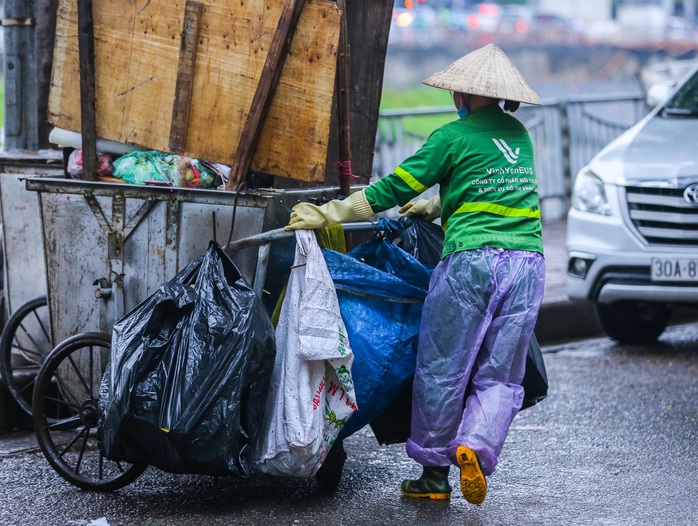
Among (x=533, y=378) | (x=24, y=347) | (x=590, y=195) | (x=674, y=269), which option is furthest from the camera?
(x=590, y=195)

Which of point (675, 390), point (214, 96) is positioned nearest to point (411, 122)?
point (675, 390)

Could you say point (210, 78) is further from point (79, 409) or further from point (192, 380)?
point (79, 409)

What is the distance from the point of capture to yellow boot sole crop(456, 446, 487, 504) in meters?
3.69

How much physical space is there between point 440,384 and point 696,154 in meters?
3.21

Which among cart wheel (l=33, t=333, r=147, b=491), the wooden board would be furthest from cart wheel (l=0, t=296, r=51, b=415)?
the wooden board

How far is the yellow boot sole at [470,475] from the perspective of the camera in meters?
3.69

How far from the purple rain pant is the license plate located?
2593mm

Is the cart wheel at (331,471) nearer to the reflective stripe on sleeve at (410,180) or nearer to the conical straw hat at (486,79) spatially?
the reflective stripe on sleeve at (410,180)

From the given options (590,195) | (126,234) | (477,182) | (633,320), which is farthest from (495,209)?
(633,320)

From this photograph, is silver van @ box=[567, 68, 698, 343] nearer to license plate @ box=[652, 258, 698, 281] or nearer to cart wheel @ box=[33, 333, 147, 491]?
license plate @ box=[652, 258, 698, 281]

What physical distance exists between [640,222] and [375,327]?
304cm

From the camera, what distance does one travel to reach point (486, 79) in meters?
3.90

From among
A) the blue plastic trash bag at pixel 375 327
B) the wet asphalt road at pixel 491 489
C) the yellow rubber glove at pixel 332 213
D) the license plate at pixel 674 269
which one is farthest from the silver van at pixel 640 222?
the yellow rubber glove at pixel 332 213

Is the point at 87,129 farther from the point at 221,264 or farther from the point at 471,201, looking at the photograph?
the point at 471,201
